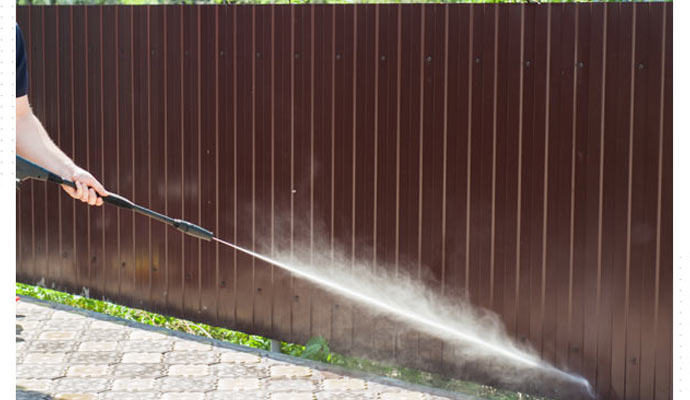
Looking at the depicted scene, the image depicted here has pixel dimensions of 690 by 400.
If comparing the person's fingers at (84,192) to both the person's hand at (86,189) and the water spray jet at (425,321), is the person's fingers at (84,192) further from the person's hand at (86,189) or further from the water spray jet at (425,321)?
the water spray jet at (425,321)

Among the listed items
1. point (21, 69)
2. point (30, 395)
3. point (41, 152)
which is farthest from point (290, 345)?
point (21, 69)

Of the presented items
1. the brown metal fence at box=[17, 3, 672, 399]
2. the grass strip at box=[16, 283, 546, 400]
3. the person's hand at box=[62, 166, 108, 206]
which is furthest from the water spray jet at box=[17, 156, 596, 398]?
the person's hand at box=[62, 166, 108, 206]

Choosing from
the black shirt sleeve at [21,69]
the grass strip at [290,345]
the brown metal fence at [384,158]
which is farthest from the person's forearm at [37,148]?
the grass strip at [290,345]

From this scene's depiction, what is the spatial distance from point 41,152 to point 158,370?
4.85 ft

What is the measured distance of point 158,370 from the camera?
15.2 ft

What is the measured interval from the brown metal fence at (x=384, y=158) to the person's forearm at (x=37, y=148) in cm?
163

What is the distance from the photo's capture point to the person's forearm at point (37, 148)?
3711 millimetres

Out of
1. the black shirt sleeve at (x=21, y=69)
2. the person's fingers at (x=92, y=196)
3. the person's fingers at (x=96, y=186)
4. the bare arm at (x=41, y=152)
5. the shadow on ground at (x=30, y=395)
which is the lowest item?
the shadow on ground at (x=30, y=395)

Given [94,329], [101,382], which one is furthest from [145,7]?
[101,382]

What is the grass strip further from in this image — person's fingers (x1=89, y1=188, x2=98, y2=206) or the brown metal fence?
person's fingers (x1=89, y1=188, x2=98, y2=206)

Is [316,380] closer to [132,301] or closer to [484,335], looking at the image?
[484,335]

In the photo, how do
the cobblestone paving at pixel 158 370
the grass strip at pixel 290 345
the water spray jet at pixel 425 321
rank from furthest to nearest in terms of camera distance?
the grass strip at pixel 290 345 < the water spray jet at pixel 425 321 < the cobblestone paving at pixel 158 370

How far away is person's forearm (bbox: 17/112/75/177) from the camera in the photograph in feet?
12.2

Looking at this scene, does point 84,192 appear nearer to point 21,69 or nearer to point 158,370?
point 21,69
